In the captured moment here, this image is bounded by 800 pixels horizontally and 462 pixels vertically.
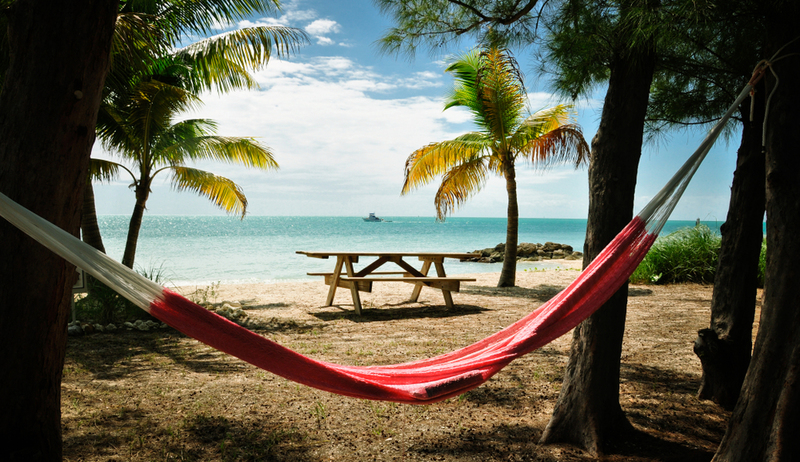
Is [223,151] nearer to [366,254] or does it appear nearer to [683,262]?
[366,254]

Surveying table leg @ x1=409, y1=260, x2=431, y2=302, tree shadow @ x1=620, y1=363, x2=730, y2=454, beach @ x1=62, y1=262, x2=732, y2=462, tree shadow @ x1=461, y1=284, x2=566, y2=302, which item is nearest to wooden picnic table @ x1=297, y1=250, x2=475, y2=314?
table leg @ x1=409, y1=260, x2=431, y2=302

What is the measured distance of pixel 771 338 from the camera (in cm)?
166

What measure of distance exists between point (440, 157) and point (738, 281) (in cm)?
574

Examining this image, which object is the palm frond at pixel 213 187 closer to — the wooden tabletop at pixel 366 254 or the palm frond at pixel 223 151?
the palm frond at pixel 223 151

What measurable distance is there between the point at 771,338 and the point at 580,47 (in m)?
1.63

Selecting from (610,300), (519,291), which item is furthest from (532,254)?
(610,300)

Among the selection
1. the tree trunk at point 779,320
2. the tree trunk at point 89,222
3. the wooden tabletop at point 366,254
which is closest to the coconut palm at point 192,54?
the tree trunk at point 89,222

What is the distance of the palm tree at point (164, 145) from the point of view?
19.0ft

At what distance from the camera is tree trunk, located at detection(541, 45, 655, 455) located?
206 centimetres

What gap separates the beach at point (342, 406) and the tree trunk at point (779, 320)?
1.24 feet

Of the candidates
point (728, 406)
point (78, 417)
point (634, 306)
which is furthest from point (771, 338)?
point (634, 306)

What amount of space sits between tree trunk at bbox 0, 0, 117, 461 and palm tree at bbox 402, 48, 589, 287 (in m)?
6.00

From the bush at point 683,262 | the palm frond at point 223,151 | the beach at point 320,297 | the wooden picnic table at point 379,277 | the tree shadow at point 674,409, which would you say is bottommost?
the beach at point 320,297

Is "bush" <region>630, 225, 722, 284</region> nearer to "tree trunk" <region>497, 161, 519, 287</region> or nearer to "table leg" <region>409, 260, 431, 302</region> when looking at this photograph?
"tree trunk" <region>497, 161, 519, 287</region>
